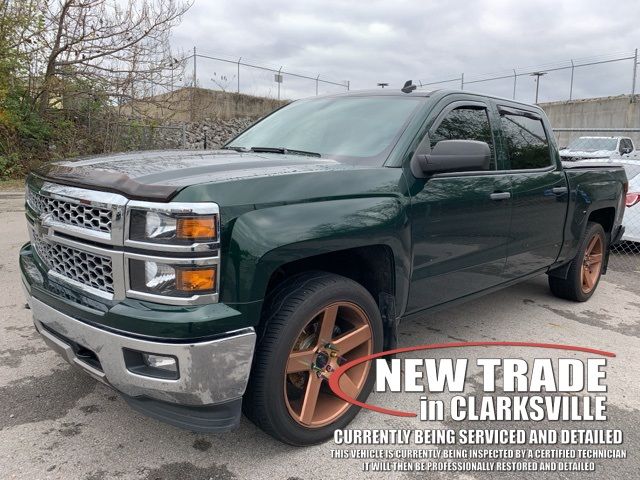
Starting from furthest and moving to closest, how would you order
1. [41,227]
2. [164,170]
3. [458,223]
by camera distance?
[458,223] → [41,227] → [164,170]

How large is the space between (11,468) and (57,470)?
209 millimetres

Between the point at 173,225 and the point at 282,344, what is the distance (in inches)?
28.1

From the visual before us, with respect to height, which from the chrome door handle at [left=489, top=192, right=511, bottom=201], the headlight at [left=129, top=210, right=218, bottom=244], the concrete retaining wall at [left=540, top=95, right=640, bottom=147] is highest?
the concrete retaining wall at [left=540, top=95, right=640, bottom=147]

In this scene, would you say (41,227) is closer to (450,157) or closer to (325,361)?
(325,361)

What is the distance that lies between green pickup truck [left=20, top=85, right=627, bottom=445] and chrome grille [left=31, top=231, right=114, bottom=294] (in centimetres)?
1

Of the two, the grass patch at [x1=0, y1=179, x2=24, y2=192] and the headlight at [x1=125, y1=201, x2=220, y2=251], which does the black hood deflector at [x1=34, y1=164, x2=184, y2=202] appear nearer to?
the headlight at [x1=125, y1=201, x2=220, y2=251]

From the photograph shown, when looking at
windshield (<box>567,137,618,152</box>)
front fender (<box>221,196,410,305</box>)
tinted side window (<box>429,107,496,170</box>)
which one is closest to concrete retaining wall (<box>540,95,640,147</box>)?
windshield (<box>567,137,618,152</box>)

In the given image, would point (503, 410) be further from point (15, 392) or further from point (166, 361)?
point (15, 392)

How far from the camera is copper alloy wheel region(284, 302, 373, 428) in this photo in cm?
248

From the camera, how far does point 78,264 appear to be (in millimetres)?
2301

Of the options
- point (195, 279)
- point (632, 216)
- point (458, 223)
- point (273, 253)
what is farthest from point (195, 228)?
point (632, 216)

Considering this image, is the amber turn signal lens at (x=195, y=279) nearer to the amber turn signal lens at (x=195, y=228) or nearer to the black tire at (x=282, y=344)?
the amber turn signal lens at (x=195, y=228)

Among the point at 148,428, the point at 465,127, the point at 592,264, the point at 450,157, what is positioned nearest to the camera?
the point at 148,428

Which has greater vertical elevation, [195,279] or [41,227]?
[41,227]
